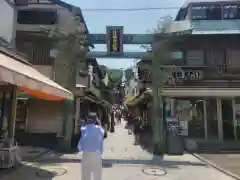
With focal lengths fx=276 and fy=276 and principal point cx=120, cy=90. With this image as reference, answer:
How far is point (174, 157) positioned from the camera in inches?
488

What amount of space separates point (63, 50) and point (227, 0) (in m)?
12.8

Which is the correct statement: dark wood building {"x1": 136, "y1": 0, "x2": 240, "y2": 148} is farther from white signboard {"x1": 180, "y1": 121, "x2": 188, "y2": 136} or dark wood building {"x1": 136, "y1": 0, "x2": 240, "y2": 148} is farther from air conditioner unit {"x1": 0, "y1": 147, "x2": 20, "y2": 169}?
air conditioner unit {"x1": 0, "y1": 147, "x2": 20, "y2": 169}

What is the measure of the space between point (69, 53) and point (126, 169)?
22.8ft

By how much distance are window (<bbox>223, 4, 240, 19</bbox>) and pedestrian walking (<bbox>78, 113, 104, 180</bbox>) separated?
1677 centimetres

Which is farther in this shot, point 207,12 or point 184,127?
point 207,12

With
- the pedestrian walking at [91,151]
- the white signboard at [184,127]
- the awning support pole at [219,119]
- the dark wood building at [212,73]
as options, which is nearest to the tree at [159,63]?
the dark wood building at [212,73]

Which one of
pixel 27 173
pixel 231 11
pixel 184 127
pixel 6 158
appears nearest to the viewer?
pixel 27 173

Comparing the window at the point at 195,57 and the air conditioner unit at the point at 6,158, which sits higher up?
the window at the point at 195,57

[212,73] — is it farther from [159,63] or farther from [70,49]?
[70,49]

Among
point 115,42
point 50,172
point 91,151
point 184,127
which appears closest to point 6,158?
point 50,172

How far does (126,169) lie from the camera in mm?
9531

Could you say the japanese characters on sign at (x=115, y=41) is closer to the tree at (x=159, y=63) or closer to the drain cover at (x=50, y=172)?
the tree at (x=159, y=63)

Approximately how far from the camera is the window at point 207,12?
64.7 ft

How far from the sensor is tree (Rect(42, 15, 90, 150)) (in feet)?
45.1
